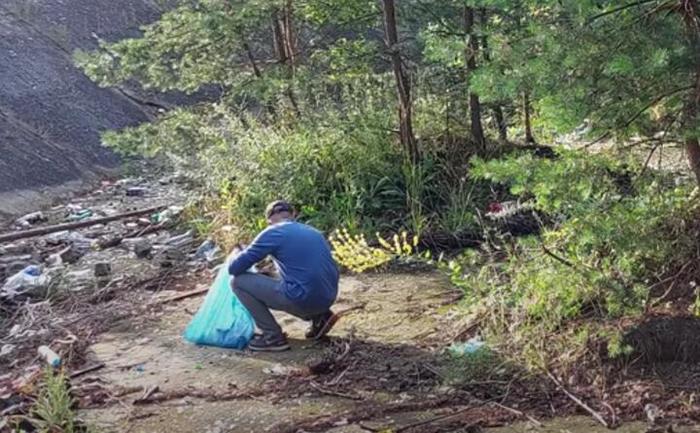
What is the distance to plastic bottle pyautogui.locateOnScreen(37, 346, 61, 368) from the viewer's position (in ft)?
15.9

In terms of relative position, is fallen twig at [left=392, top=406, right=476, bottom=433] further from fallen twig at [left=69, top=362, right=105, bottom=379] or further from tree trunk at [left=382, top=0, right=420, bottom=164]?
tree trunk at [left=382, top=0, right=420, bottom=164]

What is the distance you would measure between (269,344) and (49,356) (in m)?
1.33

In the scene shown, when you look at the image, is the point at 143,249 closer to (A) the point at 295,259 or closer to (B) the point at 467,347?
(A) the point at 295,259

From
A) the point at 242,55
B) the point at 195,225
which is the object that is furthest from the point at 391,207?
the point at 242,55

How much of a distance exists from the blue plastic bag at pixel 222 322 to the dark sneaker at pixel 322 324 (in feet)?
1.29

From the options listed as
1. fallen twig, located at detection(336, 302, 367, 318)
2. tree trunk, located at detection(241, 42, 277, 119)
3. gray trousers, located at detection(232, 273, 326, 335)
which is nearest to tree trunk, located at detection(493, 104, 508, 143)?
tree trunk, located at detection(241, 42, 277, 119)

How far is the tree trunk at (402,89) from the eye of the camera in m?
7.71

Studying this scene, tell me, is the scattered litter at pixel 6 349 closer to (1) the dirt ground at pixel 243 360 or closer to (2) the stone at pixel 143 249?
(1) the dirt ground at pixel 243 360

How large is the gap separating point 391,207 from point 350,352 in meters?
2.92

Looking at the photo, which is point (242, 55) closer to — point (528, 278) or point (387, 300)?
point (387, 300)

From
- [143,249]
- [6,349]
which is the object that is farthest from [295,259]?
[143,249]

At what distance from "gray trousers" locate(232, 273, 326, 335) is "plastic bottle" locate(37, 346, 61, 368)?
3.72 ft

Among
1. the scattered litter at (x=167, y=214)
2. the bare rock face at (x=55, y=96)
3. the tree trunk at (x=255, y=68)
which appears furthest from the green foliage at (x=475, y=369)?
the bare rock face at (x=55, y=96)

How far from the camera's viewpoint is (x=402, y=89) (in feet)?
25.7
